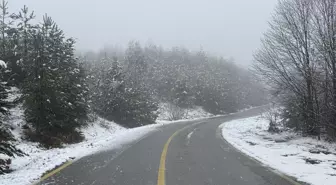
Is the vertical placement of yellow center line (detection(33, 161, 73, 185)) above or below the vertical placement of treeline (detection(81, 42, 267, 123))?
below

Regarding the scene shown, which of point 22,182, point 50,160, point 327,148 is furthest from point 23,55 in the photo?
point 327,148

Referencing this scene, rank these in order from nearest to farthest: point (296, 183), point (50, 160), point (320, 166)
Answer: point (296, 183) < point (320, 166) < point (50, 160)

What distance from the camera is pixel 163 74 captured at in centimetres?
7594

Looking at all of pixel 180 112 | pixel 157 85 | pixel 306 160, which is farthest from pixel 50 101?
pixel 157 85

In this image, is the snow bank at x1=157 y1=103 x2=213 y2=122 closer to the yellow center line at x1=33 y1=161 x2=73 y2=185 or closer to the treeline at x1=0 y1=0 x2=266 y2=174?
the treeline at x1=0 y1=0 x2=266 y2=174

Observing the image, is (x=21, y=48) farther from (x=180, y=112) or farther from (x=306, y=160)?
(x=180, y=112)

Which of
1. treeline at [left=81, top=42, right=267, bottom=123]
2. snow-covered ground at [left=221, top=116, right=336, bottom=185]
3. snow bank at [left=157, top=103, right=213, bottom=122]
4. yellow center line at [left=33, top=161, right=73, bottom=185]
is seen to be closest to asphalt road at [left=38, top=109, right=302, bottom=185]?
yellow center line at [left=33, top=161, right=73, bottom=185]

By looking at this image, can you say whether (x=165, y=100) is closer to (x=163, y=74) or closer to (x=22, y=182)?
(x=163, y=74)

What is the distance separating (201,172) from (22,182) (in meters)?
4.41

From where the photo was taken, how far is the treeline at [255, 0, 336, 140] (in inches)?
520

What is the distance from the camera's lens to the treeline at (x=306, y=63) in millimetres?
13203

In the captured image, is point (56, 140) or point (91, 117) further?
point (91, 117)

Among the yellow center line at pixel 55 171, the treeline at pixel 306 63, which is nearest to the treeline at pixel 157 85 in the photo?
the treeline at pixel 306 63

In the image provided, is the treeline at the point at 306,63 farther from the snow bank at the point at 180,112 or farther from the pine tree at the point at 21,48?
the snow bank at the point at 180,112
